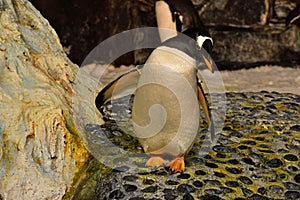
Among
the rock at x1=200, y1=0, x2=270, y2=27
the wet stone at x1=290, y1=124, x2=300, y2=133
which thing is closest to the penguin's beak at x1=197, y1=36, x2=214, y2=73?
the wet stone at x1=290, y1=124, x2=300, y2=133

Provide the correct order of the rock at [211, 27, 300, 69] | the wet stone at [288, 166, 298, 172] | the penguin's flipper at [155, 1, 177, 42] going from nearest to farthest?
the wet stone at [288, 166, 298, 172] → the penguin's flipper at [155, 1, 177, 42] → the rock at [211, 27, 300, 69]

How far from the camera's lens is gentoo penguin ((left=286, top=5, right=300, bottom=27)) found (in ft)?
10.1

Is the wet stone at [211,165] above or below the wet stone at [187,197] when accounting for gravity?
below

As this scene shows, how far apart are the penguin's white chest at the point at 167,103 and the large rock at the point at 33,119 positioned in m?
0.22

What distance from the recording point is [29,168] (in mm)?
1487

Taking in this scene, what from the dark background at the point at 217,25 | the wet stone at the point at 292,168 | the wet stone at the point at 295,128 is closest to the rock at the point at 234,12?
the dark background at the point at 217,25

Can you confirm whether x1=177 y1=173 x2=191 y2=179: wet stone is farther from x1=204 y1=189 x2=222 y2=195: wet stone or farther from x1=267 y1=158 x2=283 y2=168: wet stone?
x1=267 y1=158 x2=283 y2=168: wet stone

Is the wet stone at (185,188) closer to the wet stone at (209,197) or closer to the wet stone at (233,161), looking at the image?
the wet stone at (209,197)

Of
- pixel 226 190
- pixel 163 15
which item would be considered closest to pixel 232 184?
pixel 226 190

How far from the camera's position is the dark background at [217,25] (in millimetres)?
3055

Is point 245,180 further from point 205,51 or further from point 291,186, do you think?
point 205,51

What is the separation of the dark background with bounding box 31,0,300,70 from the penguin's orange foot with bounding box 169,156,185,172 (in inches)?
61.9

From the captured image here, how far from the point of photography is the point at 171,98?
1528mm

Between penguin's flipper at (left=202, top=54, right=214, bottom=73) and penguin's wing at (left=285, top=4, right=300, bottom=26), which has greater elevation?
penguin's flipper at (left=202, top=54, right=214, bottom=73)
